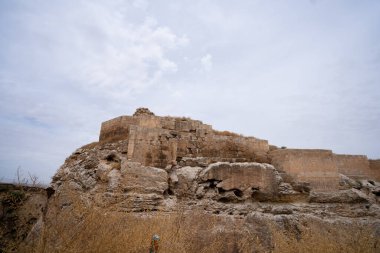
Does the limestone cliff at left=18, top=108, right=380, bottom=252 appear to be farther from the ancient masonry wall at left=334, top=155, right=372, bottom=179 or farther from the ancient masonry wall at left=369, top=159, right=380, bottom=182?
the ancient masonry wall at left=369, top=159, right=380, bottom=182

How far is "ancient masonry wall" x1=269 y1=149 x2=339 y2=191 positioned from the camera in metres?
7.71

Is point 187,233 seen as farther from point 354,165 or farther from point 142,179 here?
point 354,165

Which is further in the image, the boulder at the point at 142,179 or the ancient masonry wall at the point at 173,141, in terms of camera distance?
the ancient masonry wall at the point at 173,141

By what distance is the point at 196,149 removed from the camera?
7457 mm

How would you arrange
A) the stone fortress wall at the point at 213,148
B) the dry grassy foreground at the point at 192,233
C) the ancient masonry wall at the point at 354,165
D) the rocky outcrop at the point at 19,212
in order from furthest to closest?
1. the ancient masonry wall at the point at 354,165
2. the stone fortress wall at the point at 213,148
3. the dry grassy foreground at the point at 192,233
4. the rocky outcrop at the point at 19,212

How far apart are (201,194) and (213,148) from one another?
1.59m

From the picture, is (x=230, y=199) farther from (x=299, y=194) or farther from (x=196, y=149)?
(x=299, y=194)

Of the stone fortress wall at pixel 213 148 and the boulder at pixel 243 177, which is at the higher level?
the stone fortress wall at pixel 213 148

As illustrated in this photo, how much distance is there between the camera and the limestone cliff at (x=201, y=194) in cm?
→ 439

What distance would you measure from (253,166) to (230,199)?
1102 millimetres

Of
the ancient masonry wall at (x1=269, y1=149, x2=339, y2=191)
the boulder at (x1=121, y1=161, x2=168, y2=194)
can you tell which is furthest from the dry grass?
the ancient masonry wall at (x1=269, y1=149, x2=339, y2=191)

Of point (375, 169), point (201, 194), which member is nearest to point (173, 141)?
point (201, 194)

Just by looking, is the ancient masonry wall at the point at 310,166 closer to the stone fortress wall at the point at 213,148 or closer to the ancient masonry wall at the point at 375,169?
the stone fortress wall at the point at 213,148

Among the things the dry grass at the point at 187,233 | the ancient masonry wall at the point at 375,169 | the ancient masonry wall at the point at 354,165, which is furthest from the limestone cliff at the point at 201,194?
the ancient masonry wall at the point at 375,169
